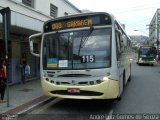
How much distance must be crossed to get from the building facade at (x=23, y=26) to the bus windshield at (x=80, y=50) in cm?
300

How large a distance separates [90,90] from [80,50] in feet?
4.25

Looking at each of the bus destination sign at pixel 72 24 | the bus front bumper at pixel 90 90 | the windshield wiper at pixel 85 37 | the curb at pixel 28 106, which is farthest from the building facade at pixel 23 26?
the bus front bumper at pixel 90 90

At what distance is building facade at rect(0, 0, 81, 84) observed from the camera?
12455mm

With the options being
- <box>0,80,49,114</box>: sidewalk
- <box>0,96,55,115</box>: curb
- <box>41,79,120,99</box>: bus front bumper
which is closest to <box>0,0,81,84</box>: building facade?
<box>0,80,49,114</box>: sidewalk

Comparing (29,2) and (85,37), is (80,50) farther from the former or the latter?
(29,2)

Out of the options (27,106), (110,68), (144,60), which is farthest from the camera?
(144,60)

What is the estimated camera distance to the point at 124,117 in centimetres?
814

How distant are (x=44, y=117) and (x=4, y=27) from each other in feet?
10.4

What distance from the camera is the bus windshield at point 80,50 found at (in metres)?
8.86

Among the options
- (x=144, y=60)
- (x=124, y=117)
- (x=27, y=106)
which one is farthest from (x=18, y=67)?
(x=144, y=60)

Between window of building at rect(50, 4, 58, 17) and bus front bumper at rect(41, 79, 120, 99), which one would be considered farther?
window of building at rect(50, 4, 58, 17)

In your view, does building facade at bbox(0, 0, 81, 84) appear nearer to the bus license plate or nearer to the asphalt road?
the asphalt road

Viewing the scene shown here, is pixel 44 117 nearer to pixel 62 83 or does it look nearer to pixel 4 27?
pixel 62 83

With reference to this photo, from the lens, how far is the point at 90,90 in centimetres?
866
